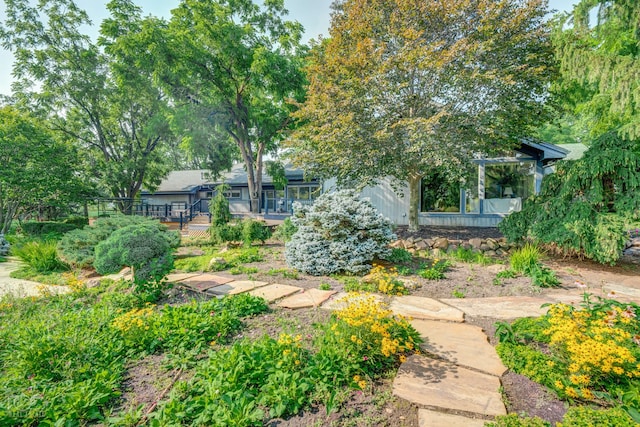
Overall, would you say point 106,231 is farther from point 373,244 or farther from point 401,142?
point 401,142

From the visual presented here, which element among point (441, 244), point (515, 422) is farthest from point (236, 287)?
point (441, 244)

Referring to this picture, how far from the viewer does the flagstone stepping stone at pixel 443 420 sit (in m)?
1.72

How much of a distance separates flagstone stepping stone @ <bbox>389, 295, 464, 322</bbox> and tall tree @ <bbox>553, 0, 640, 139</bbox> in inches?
159

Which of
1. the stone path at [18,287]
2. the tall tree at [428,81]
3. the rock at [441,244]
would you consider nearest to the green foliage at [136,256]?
the stone path at [18,287]

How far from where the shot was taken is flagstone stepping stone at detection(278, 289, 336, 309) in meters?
3.67

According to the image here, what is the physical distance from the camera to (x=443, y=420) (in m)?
1.76

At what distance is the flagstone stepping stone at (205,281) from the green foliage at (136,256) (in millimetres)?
466

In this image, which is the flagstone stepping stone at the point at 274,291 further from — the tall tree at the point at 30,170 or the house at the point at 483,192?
the tall tree at the point at 30,170

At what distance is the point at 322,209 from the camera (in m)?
5.87

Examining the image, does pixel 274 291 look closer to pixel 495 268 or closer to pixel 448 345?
pixel 448 345

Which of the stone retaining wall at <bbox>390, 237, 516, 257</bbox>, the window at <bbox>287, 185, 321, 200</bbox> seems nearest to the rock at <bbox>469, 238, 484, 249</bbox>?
the stone retaining wall at <bbox>390, 237, 516, 257</bbox>

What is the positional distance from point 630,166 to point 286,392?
7153 mm

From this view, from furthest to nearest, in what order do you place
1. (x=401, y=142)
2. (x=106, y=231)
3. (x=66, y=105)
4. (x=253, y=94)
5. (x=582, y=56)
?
(x=66, y=105) → (x=253, y=94) → (x=401, y=142) → (x=106, y=231) → (x=582, y=56)

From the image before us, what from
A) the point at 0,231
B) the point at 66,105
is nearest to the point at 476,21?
the point at 0,231
